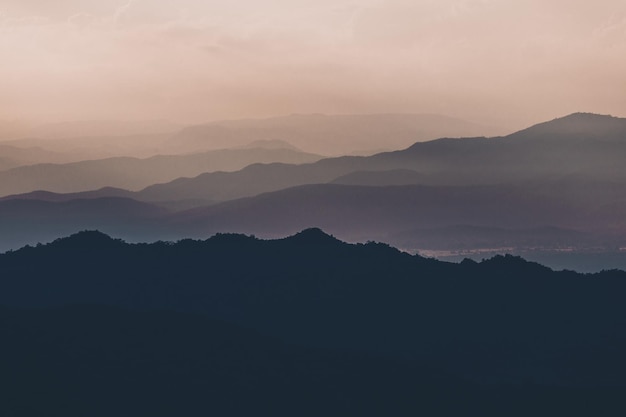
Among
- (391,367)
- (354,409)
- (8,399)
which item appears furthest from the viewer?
(391,367)

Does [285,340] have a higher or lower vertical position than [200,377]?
higher

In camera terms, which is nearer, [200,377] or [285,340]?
[200,377]

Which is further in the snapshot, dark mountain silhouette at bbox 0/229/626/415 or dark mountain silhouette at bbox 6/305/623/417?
dark mountain silhouette at bbox 0/229/626/415

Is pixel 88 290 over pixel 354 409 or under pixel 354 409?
over

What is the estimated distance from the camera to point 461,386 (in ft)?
543

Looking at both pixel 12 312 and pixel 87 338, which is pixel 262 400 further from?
pixel 12 312

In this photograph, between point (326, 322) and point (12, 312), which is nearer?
point (12, 312)

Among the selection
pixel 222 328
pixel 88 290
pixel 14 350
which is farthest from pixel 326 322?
pixel 14 350

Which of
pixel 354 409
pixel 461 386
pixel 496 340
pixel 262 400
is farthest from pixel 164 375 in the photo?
pixel 496 340

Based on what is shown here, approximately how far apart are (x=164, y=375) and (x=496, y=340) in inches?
2531

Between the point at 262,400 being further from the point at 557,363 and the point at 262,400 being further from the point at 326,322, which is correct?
the point at 557,363

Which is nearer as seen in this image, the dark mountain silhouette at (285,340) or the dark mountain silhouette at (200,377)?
the dark mountain silhouette at (200,377)

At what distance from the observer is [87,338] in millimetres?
161500

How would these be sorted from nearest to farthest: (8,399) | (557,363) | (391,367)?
(8,399), (391,367), (557,363)
